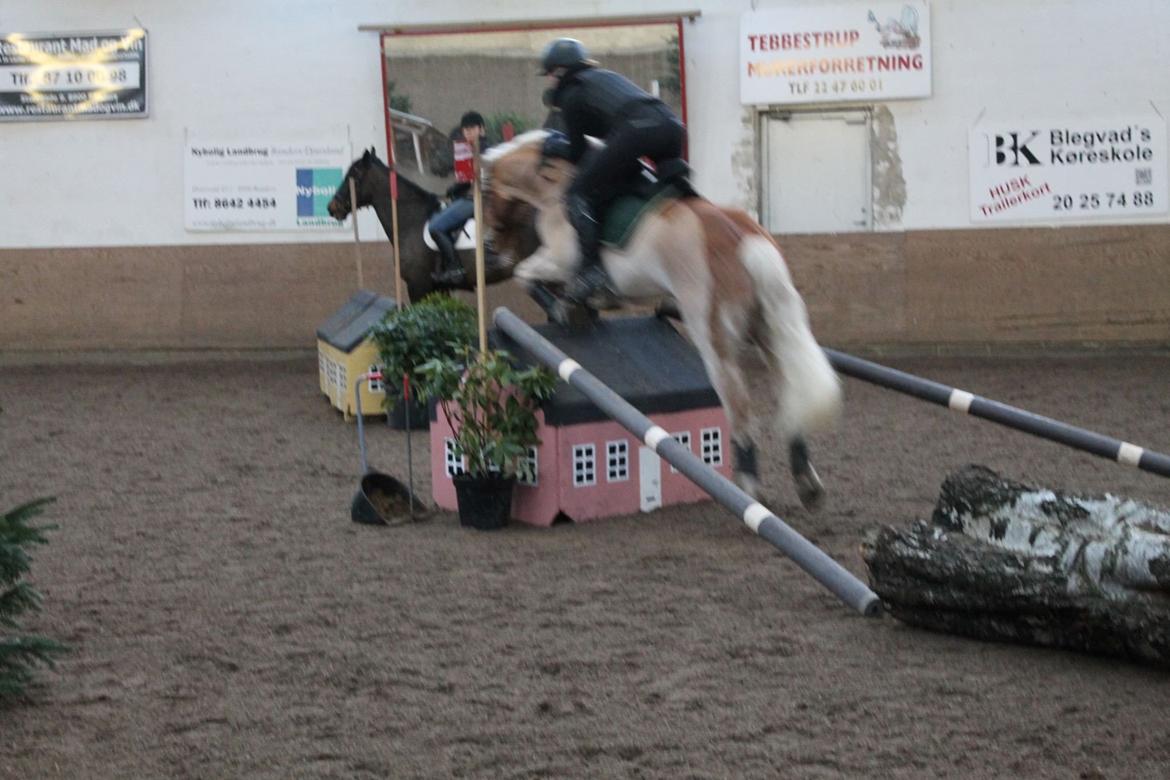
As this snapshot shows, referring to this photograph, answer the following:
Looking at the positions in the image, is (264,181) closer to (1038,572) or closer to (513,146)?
(513,146)

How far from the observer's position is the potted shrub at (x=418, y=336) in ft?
26.5

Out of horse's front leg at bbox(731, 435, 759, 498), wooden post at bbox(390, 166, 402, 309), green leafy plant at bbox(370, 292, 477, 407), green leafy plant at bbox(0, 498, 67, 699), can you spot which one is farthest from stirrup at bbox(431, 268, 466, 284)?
green leafy plant at bbox(0, 498, 67, 699)

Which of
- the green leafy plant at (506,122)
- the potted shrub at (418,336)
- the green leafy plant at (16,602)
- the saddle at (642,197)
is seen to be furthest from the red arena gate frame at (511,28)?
the green leafy plant at (16,602)

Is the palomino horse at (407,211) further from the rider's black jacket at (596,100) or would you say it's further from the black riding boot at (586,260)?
the rider's black jacket at (596,100)

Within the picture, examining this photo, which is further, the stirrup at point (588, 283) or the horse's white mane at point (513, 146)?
the horse's white mane at point (513, 146)

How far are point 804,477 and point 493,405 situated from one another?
4.70ft

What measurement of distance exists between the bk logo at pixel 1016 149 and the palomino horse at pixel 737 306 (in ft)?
23.2

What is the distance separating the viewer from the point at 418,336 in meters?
8.30

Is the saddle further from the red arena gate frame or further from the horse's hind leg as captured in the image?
the red arena gate frame

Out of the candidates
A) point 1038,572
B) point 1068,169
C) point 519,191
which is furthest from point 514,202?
point 1068,169

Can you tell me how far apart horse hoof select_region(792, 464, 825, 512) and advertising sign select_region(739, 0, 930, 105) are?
23.9 feet

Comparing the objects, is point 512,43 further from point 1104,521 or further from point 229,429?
point 1104,521

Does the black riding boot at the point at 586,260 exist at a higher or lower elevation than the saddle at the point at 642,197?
lower

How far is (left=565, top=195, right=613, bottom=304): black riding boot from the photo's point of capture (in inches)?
267
